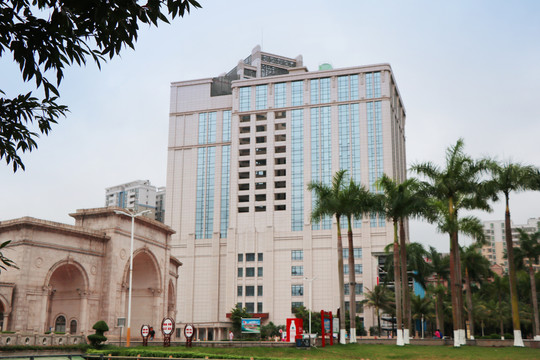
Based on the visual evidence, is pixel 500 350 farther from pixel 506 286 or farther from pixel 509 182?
pixel 506 286

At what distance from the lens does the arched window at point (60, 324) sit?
169 ft

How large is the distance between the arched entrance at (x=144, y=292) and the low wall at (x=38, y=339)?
20.7m

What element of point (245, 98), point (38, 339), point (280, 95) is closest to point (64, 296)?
point (38, 339)

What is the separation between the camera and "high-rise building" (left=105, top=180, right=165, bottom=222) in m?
182

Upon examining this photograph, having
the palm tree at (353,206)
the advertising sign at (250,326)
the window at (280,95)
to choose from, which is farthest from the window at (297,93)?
the palm tree at (353,206)

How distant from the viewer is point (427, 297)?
79312mm

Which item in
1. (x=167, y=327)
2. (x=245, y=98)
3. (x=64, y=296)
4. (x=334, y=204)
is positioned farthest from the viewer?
(x=245, y=98)

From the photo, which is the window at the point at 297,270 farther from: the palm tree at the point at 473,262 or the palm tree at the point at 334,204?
the palm tree at the point at 334,204

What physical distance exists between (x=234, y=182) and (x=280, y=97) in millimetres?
18197

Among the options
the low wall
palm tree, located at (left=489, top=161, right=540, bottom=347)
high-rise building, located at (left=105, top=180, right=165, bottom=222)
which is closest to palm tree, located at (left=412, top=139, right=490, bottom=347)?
palm tree, located at (left=489, top=161, right=540, bottom=347)

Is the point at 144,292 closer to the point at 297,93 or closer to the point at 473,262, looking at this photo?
the point at 473,262

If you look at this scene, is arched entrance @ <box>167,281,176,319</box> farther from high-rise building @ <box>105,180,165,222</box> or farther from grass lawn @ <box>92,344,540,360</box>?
high-rise building @ <box>105,180,165,222</box>

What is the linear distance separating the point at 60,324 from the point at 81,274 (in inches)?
229

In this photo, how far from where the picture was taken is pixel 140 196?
181m
